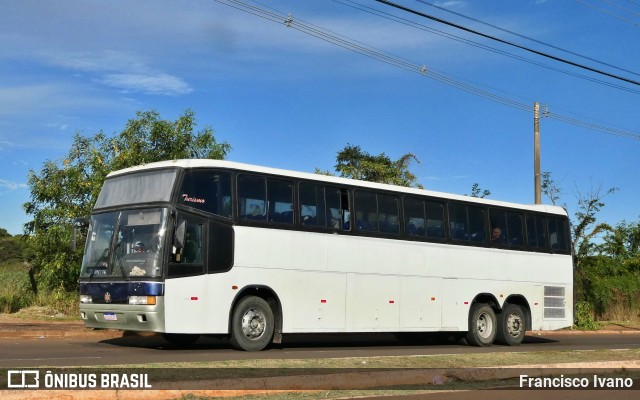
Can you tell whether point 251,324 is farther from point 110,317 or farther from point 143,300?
point 110,317

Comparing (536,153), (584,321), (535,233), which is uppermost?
(536,153)

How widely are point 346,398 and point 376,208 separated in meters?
9.51

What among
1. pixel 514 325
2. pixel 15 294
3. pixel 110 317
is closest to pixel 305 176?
pixel 110 317

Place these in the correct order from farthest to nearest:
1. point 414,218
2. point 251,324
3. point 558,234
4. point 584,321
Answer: point 584,321 < point 558,234 < point 414,218 < point 251,324

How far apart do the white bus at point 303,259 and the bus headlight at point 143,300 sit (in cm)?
2

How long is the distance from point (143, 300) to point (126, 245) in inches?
50.8

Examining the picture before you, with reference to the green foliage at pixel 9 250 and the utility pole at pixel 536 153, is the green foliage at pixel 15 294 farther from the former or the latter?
the green foliage at pixel 9 250

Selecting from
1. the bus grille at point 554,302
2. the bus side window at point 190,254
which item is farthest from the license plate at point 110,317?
the bus grille at point 554,302

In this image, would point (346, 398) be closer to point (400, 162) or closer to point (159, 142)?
point (159, 142)

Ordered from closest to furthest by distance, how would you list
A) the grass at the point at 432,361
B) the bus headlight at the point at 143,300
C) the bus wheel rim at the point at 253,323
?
the grass at the point at 432,361, the bus headlight at the point at 143,300, the bus wheel rim at the point at 253,323

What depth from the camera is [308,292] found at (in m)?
17.5

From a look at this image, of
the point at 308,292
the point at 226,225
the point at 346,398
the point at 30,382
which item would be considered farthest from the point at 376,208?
the point at 30,382

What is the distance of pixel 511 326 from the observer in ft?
72.0

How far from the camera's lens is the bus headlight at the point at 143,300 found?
14938mm
